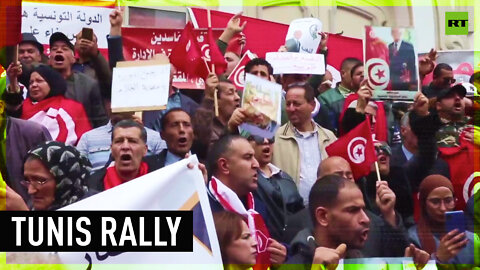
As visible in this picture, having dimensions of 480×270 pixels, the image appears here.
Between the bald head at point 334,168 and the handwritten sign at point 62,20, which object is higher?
the handwritten sign at point 62,20

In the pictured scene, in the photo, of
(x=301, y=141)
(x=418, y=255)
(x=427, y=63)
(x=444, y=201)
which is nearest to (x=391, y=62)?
(x=427, y=63)

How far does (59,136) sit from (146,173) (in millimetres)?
406

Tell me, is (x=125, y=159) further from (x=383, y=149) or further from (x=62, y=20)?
(x=383, y=149)

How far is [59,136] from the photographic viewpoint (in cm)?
431

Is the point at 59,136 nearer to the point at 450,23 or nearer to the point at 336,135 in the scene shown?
the point at 336,135

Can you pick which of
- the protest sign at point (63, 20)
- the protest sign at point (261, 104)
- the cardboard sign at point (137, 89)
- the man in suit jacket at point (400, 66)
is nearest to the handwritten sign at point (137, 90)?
the cardboard sign at point (137, 89)

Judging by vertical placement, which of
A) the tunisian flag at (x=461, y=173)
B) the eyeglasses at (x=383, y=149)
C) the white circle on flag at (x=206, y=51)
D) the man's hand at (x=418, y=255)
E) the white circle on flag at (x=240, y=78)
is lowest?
the man's hand at (x=418, y=255)

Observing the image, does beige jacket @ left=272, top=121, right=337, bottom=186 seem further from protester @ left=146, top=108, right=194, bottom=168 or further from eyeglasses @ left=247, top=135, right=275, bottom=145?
protester @ left=146, top=108, right=194, bottom=168

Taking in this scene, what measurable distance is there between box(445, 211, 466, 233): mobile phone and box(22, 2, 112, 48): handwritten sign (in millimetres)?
1691

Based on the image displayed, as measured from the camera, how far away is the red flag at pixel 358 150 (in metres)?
4.38

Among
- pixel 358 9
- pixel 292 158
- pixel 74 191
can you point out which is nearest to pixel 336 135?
pixel 292 158

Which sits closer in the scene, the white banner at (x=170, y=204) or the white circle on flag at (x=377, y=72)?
the white banner at (x=170, y=204)

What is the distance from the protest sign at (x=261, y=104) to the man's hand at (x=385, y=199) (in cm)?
53
